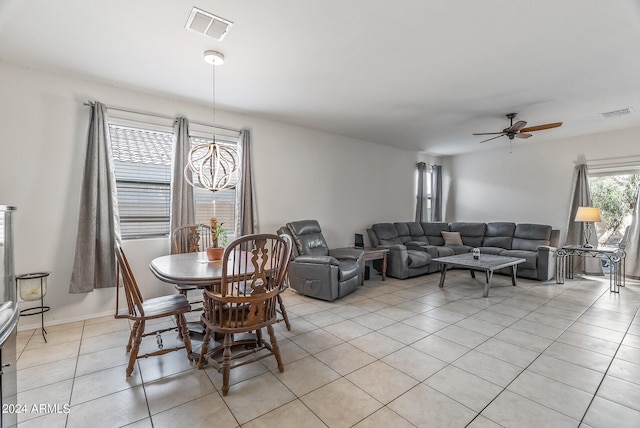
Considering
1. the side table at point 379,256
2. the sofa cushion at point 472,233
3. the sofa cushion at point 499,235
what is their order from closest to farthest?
the side table at point 379,256 < the sofa cushion at point 499,235 < the sofa cushion at point 472,233

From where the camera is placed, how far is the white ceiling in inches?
82.3

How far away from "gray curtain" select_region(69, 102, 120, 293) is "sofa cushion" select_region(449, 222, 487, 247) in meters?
6.43

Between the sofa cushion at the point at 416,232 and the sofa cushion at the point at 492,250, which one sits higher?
the sofa cushion at the point at 416,232

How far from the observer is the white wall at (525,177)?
5.40m

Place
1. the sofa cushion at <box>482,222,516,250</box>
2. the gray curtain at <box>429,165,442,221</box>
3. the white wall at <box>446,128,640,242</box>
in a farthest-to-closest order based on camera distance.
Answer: the gray curtain at <box>429,165,442,221</box> → the sofa cushion at <box>482,222,516,250</box> → the white wall at <box>446,128,640,242</box>

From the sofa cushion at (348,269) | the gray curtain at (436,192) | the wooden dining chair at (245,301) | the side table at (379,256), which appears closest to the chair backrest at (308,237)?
the sofa cushion at (348,269)

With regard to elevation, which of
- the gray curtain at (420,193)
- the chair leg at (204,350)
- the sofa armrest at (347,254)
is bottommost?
the chair leg at (204,350)

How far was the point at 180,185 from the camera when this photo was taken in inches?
146

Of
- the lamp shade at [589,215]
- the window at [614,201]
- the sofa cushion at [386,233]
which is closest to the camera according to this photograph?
the lamp shade at [589,215]

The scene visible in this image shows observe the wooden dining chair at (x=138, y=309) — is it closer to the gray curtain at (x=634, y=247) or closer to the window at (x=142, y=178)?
the window at (x=142, y=178)

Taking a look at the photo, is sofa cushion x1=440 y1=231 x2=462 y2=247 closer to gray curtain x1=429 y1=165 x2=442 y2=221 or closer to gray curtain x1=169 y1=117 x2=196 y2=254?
gray curtain x1=429 y1=165 x2=442 y2=221

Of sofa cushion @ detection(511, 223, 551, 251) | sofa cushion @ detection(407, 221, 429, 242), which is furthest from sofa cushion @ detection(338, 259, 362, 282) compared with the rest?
sofa cushion @ detection(511, 223, 551, 251)

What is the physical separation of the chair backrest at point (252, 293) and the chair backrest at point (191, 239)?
1406mm

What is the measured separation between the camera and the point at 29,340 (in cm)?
270
